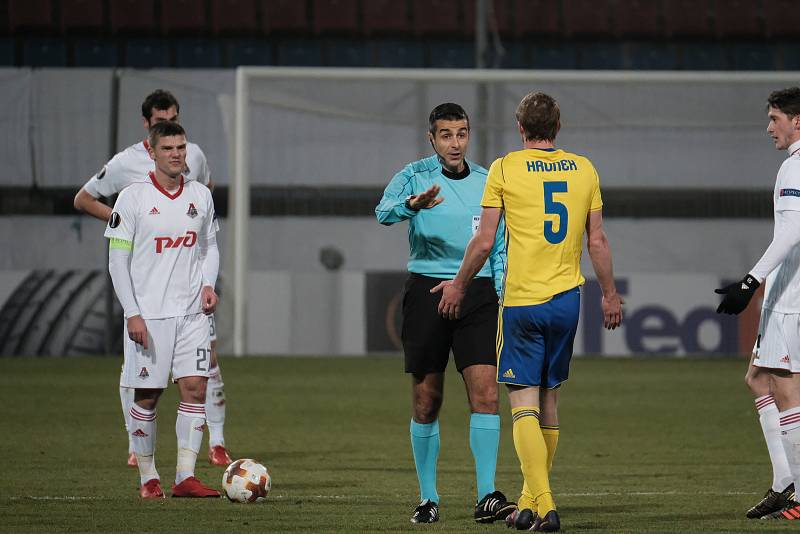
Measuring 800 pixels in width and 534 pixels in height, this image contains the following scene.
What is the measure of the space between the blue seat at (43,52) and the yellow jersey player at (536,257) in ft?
64.1

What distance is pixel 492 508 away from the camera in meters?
6.03

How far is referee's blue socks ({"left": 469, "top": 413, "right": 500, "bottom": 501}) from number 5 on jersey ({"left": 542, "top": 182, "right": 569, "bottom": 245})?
2.98 ft

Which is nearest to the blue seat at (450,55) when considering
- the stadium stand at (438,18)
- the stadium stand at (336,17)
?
the stadium stand at (438,18)

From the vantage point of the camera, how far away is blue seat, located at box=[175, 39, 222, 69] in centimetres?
2491

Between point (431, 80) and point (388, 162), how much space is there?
1.26 m

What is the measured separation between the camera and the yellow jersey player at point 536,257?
5.74m

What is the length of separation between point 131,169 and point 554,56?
58.4 feet

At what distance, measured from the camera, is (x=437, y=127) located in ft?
20.8

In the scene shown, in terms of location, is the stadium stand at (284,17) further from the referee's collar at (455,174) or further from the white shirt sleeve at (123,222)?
the referee's collar at (455,174)

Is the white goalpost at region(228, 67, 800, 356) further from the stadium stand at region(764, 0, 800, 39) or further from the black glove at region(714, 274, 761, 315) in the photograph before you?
the black glove at region(714, 274, 761, 315)

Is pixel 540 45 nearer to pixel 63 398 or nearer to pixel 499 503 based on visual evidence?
pixel 63 398

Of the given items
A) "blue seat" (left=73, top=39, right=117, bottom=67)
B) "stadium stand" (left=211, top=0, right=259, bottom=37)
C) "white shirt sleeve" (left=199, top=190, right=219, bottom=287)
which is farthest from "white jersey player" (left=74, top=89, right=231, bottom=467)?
"stadium stand" (left=211, top=0, right=259, bottom=37)

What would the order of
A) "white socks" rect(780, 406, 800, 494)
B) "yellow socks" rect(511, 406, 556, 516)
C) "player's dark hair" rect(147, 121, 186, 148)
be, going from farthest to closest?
"player's dark hair" rect(147, 121, 186, 148) < "white socks" rect(780, 406, 800, 494) < "yellow socks" rect(511, 406, 556, 516)

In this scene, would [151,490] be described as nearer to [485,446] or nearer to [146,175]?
[485,446]
